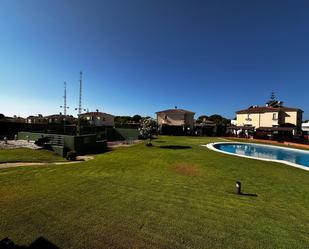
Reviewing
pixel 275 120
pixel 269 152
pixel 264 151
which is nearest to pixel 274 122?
pixel 275 120

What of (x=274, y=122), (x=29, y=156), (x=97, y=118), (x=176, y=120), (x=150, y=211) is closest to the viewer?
(x=150, y=211)

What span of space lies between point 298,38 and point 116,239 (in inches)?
1125

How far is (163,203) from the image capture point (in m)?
7.16

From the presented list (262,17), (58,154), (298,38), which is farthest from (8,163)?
(298,38)

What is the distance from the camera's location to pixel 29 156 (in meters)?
16.7

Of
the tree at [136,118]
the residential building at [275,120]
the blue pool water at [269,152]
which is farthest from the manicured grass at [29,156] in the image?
the tree at [136,118]

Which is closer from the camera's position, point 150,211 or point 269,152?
point 150,211

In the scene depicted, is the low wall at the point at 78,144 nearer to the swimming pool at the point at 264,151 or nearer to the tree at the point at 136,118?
A: the swimming pool at the point at 264,151

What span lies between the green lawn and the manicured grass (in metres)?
4.92

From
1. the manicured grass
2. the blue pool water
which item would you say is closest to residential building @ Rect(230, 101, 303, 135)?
the blue pool water

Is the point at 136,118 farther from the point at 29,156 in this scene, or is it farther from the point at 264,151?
the point at 29,156

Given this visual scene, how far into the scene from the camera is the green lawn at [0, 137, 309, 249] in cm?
494

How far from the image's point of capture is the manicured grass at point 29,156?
1529 centimetres

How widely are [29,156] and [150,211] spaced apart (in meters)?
15.2
